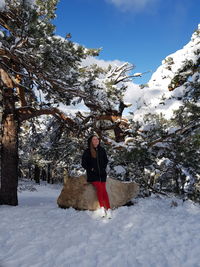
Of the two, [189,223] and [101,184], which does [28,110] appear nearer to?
[101,184]

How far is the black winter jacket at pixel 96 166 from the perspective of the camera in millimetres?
7102

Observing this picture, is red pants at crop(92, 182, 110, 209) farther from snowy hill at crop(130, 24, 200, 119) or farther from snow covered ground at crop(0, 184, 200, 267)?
snowy hill at crop(130, 24, 200, 119)

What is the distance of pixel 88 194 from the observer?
7711 millimetres

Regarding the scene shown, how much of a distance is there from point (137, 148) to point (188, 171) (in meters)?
2.06

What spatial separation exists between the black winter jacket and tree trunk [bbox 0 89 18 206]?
10.5 ft

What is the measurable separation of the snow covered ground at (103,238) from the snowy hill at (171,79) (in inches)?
124

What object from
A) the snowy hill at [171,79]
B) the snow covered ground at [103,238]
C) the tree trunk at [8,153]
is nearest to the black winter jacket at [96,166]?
the snow covered ground at [103,238]

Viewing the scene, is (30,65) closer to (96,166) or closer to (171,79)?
(96,166)

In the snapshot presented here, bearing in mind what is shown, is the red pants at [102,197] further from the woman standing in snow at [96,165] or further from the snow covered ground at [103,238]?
the snow covered ground at [103,238]

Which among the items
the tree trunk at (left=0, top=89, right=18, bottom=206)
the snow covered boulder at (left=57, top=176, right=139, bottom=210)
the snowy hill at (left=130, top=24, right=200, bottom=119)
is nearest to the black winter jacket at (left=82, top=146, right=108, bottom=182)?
the snow covered boulder at (left=57, top=176, right=139, bottom=210)

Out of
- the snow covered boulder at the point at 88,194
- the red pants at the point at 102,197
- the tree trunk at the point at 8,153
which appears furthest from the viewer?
the tree trunk at the point at 8,153

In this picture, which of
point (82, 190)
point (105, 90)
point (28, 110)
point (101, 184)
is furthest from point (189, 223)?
point (28, 110)

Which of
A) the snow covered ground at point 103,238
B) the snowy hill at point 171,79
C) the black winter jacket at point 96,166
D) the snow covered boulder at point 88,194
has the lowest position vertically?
the snow covered ground at point 103,238

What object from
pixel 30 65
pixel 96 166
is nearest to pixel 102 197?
pixel 96 166
